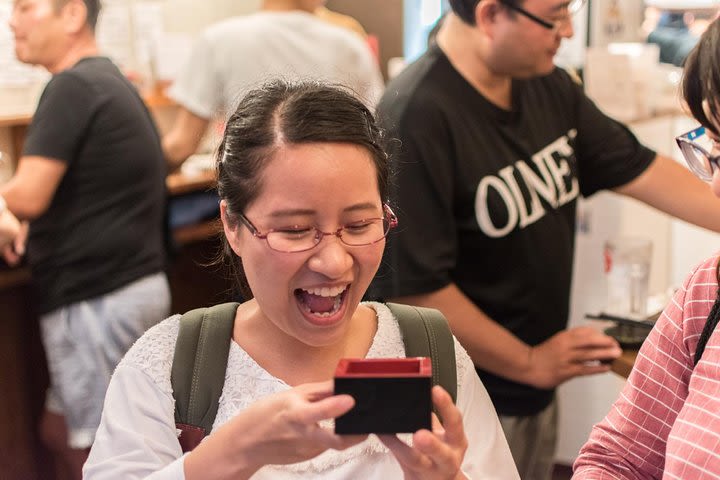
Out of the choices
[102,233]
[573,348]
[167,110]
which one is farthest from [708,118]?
[167,110]

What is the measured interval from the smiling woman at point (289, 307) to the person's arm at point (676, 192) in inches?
39.7

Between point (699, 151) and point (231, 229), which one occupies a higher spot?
point (699, 151)

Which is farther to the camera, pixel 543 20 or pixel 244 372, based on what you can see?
pixel 543 20

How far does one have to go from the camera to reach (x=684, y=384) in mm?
1229

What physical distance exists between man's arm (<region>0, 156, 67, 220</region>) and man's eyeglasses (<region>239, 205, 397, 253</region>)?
1.35m

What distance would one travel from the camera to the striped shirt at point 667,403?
1138 millimetres

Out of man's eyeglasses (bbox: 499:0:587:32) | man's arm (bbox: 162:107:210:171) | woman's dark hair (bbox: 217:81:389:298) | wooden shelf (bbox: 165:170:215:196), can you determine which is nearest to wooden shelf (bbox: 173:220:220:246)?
wooden shelf (bbox: 165:170:215:196)

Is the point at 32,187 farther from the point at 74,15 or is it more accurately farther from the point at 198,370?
the point at 198,370

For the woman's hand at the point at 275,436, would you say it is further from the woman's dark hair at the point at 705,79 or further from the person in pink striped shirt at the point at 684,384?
the woman's dark hair at the point at 705,79

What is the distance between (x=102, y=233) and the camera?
8.26 ft

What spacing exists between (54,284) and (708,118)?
1.89 m

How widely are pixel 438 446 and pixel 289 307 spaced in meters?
0.33

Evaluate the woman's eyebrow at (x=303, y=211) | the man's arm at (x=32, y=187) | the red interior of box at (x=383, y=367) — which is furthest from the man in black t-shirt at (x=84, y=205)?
the red interior of box at (x=383, y=367)

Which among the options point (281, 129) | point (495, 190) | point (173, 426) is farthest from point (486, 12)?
point (173, 426)
